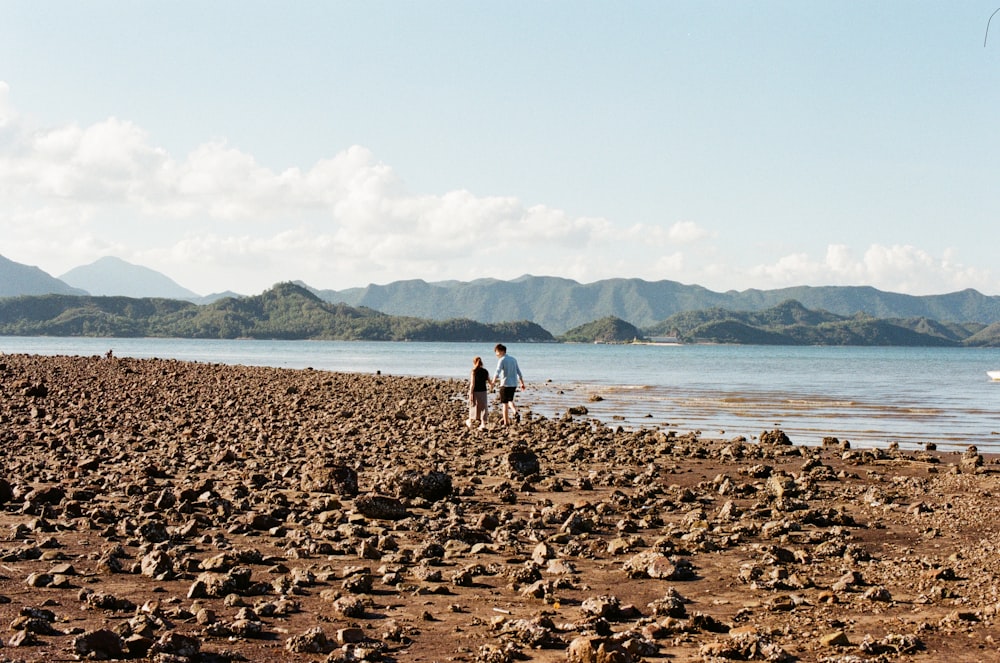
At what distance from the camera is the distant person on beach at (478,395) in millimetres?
26812

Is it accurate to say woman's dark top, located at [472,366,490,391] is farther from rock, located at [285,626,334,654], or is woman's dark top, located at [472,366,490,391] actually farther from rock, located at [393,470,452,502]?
rock, located at [285,626,334,654]

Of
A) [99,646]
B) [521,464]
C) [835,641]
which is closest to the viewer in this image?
[99,646]

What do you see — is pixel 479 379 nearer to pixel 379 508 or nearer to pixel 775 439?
pixel 775 439

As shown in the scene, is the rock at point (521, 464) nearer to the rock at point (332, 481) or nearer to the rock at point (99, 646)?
the rock at point (332, 481)

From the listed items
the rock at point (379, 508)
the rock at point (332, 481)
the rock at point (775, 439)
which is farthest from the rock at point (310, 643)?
the rock at point (775, 439)

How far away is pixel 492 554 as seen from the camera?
1109 centimetres

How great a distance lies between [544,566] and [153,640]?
4.52 metres

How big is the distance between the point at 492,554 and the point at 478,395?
16.1m

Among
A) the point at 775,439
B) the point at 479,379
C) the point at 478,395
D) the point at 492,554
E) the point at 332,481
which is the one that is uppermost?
the point at 479,379

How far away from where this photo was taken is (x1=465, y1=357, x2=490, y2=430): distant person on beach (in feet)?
88.0

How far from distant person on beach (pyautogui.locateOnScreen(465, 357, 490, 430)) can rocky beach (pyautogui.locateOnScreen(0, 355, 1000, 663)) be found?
5.03m

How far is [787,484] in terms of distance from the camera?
51.6 feet

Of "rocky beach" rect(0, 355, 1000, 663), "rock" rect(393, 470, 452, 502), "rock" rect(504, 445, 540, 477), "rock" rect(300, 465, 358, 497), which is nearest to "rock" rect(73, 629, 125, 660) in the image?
"rocky beach" rect(0, 355, 1000, 663)

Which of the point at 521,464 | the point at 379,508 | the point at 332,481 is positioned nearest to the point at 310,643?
the point at 379,508
